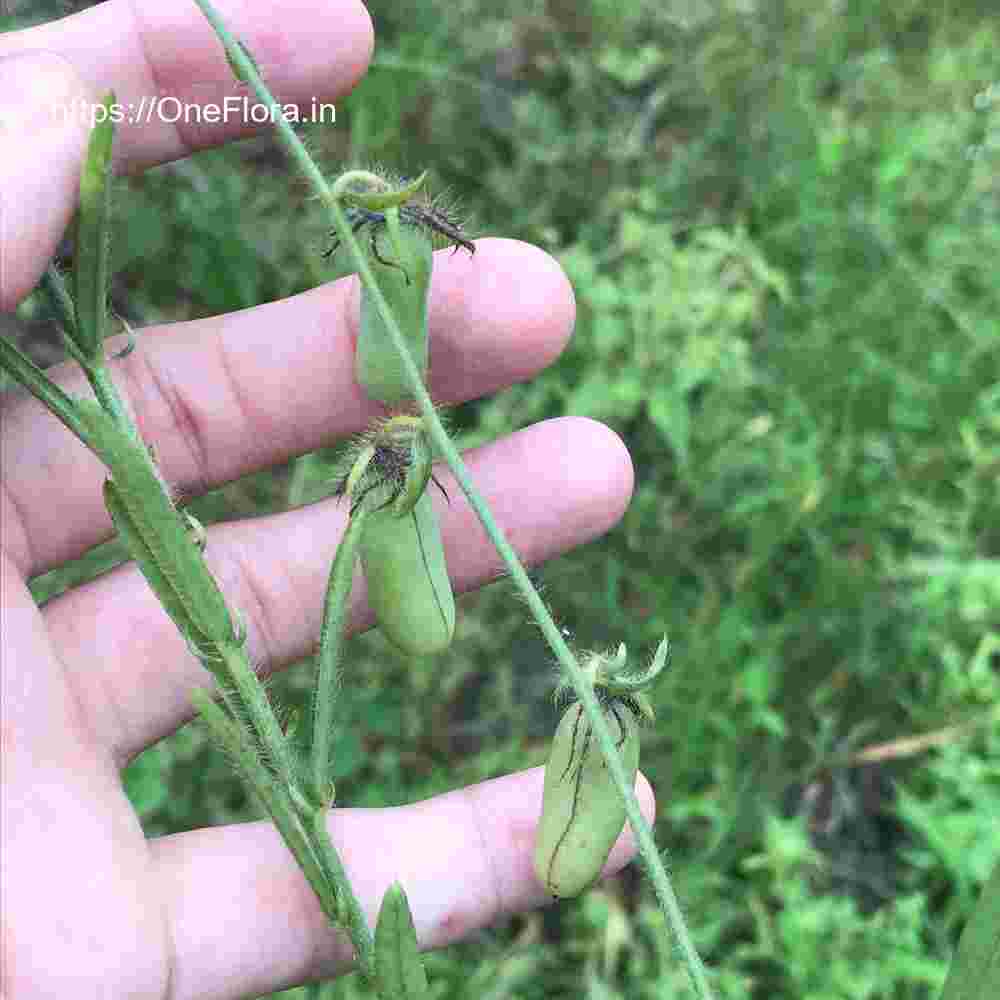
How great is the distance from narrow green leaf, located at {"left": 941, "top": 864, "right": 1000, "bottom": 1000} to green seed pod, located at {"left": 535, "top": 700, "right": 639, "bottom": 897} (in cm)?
49

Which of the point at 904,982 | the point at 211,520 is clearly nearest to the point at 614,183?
the point at 211,520

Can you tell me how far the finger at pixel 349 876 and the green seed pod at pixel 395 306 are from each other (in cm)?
79

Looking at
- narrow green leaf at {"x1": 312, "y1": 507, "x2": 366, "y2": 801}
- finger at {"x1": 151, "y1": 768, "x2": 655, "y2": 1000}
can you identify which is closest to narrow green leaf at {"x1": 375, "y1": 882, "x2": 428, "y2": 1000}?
narrow green leaf at {"x1": 312, "y1": 507, "x2": 366, "y2": 801}

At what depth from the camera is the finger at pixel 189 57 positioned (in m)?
2.01

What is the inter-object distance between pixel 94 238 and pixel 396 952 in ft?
3.34

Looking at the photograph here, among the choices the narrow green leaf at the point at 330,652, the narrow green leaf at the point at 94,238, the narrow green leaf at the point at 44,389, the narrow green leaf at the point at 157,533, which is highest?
the narrow green leaf at the point at 94,238

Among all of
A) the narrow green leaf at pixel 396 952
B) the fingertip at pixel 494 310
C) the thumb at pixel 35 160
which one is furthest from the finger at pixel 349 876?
the thumb at pixel 35 160

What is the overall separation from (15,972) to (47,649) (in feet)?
1.60

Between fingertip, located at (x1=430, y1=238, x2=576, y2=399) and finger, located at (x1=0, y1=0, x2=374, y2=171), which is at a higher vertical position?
finger, located at (x1=0, y1=0, x2=374, y2=171)

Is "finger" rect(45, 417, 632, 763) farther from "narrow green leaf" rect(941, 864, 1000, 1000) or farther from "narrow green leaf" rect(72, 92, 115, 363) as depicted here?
"narrow green leaf" rect(941, 864, 1000, 1000)

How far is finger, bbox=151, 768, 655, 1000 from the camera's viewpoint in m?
2.00

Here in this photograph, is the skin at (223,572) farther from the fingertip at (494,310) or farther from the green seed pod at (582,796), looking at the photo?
the green seed pod at (582,796)

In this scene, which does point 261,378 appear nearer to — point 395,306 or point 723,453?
point 395,306

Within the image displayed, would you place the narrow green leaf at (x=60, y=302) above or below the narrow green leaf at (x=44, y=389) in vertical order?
above
